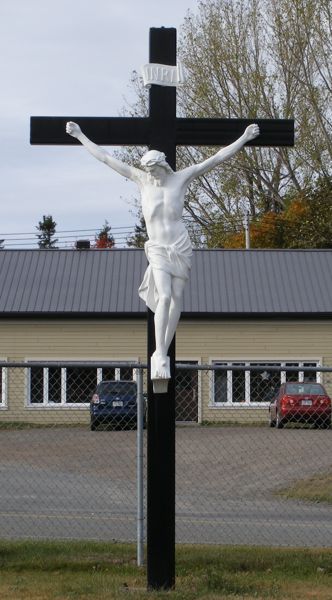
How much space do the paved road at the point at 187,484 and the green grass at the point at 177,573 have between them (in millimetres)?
793

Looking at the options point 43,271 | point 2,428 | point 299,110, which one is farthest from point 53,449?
point 299,110

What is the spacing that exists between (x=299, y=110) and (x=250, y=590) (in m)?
33.5

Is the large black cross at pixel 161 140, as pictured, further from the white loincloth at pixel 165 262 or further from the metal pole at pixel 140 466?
the metal pole at pixel 140 466

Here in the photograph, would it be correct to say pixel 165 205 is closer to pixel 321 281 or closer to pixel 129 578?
pixel 129 578

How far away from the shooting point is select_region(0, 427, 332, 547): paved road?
1093cm

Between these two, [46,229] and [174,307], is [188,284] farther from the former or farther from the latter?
[46,229]

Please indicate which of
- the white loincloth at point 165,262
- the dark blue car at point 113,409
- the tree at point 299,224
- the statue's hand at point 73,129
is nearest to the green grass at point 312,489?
the dark blue car at point 113,409

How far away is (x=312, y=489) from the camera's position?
11977 millimetres

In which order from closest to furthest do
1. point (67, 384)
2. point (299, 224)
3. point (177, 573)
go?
1. point (177, 573)
2. point (67, 384)
3. point (299, 224)

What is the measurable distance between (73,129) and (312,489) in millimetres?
5001

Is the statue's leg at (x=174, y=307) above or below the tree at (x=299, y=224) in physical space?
below

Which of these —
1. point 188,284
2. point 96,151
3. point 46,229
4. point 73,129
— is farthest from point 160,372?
point 46,229

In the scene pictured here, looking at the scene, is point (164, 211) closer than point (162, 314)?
No

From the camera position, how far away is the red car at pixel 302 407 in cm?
1194
